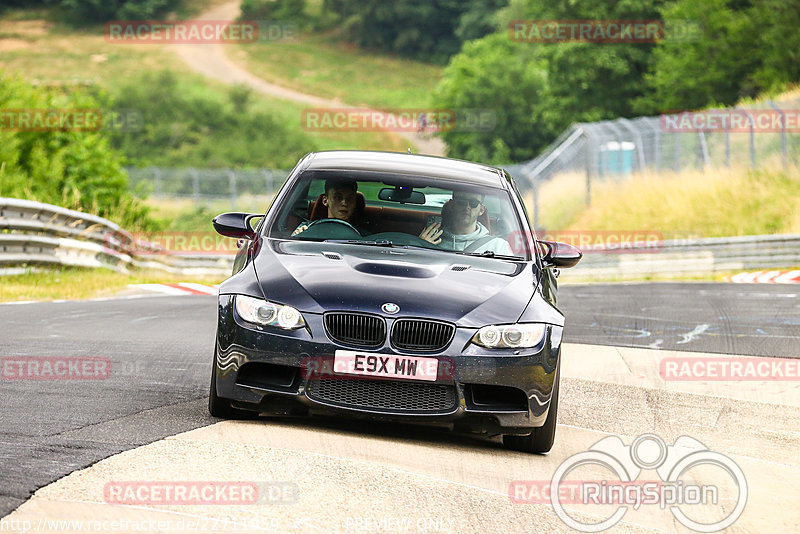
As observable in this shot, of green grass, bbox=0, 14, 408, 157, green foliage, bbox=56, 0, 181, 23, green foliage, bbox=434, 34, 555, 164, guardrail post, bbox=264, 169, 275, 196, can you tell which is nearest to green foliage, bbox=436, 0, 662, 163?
green foliage, bbox=434, 34, 555, 164

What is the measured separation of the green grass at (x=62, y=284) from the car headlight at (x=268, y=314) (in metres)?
9.56

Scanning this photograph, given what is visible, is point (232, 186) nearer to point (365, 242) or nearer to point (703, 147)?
point (703, 147)

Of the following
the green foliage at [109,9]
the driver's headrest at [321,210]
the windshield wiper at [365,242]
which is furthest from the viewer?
the green foliage at [109,9]

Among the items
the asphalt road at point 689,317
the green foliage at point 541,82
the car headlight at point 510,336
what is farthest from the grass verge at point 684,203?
the green foliage at point 541,82

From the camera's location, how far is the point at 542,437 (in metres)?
6.86

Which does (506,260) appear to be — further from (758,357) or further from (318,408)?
(758,357)

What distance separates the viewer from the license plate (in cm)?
644

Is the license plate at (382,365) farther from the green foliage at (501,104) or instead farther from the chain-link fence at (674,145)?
the green foliage at (501,104)

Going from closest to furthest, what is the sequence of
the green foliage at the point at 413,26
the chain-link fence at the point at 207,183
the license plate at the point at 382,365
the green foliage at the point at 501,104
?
the license plate at the point at 382,365, the chain-link fence at the point at 207,183, the green foliage at the point at 501,104, the green foliage at the point at 413,26

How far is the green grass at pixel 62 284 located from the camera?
53.4 ft

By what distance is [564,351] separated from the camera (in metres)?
11.9

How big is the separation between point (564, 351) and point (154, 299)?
6694 millimetres

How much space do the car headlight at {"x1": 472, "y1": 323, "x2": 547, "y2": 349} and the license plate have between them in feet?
0.92

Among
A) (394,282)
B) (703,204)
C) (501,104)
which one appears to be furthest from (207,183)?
(394,282)
